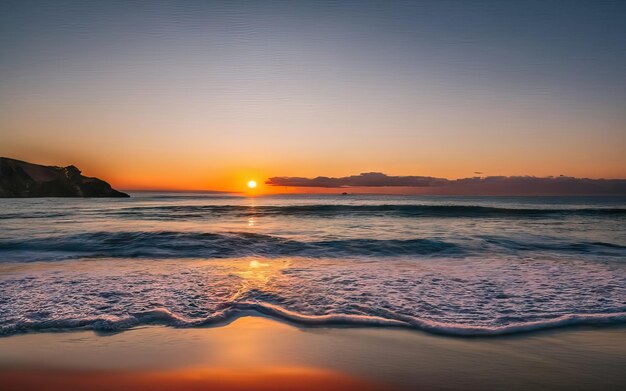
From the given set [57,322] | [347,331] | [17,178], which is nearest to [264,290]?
[347,331]

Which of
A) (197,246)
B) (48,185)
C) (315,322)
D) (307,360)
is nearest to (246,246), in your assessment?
(197,246)

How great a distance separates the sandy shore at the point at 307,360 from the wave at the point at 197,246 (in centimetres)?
709

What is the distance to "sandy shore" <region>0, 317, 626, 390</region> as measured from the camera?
3268 mm

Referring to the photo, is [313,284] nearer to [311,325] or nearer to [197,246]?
[311,325]

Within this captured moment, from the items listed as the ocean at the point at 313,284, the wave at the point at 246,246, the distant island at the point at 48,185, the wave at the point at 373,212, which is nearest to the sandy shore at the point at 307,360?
the ocean at the point at 313,284

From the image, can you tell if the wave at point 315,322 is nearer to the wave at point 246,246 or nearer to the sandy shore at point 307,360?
the sandy shore at point 307,360

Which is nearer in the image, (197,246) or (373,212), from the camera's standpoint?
(197,246)

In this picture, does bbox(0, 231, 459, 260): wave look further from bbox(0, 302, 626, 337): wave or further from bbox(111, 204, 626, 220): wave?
bbox(111, 204, 626, 220): wave

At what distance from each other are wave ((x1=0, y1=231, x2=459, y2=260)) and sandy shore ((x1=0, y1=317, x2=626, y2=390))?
7.09 m

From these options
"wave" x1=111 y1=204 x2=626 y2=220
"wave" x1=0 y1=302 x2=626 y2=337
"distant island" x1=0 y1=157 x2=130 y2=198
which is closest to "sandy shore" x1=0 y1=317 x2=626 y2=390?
"wave" x1=0 y1=302 x2=626 y2=337

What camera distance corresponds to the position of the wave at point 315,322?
4.60 metres

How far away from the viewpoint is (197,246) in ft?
42.9

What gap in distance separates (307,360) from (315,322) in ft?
3.92

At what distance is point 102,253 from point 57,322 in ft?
24.7
